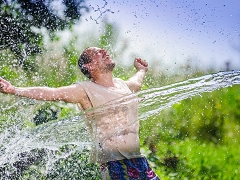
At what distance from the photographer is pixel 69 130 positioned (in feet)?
9.25

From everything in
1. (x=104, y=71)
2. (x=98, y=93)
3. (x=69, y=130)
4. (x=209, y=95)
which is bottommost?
(x=69, y=130)

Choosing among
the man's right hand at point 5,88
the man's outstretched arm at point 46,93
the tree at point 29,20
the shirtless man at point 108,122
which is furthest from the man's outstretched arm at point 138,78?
the tree at point 29,20

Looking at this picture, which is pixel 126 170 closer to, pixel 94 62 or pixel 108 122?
pixel 108 122

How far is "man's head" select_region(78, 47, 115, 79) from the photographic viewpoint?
114 inches

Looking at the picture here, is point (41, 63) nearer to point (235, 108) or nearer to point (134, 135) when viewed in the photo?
point (235, 108)

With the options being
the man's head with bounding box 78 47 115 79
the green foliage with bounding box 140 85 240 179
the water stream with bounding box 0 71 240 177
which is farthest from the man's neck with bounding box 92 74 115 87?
the green foliage with bounding box 140 85 240 179

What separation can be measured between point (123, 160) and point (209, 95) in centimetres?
414

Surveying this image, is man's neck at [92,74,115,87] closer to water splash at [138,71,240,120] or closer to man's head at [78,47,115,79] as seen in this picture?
man's head at [78,47,115,79]

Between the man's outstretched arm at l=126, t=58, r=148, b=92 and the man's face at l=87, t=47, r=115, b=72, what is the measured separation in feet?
1.03

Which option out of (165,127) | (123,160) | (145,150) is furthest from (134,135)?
(165,127)

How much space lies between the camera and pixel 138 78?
10.9ft

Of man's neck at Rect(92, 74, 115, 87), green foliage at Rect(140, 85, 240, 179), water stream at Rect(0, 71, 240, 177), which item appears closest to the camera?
water stream at Rect(0, 71, 240, 177)

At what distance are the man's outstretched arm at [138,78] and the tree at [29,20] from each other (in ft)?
16.9

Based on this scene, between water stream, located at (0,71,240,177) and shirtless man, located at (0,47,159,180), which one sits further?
water stream, located at (0,71,240,177)
